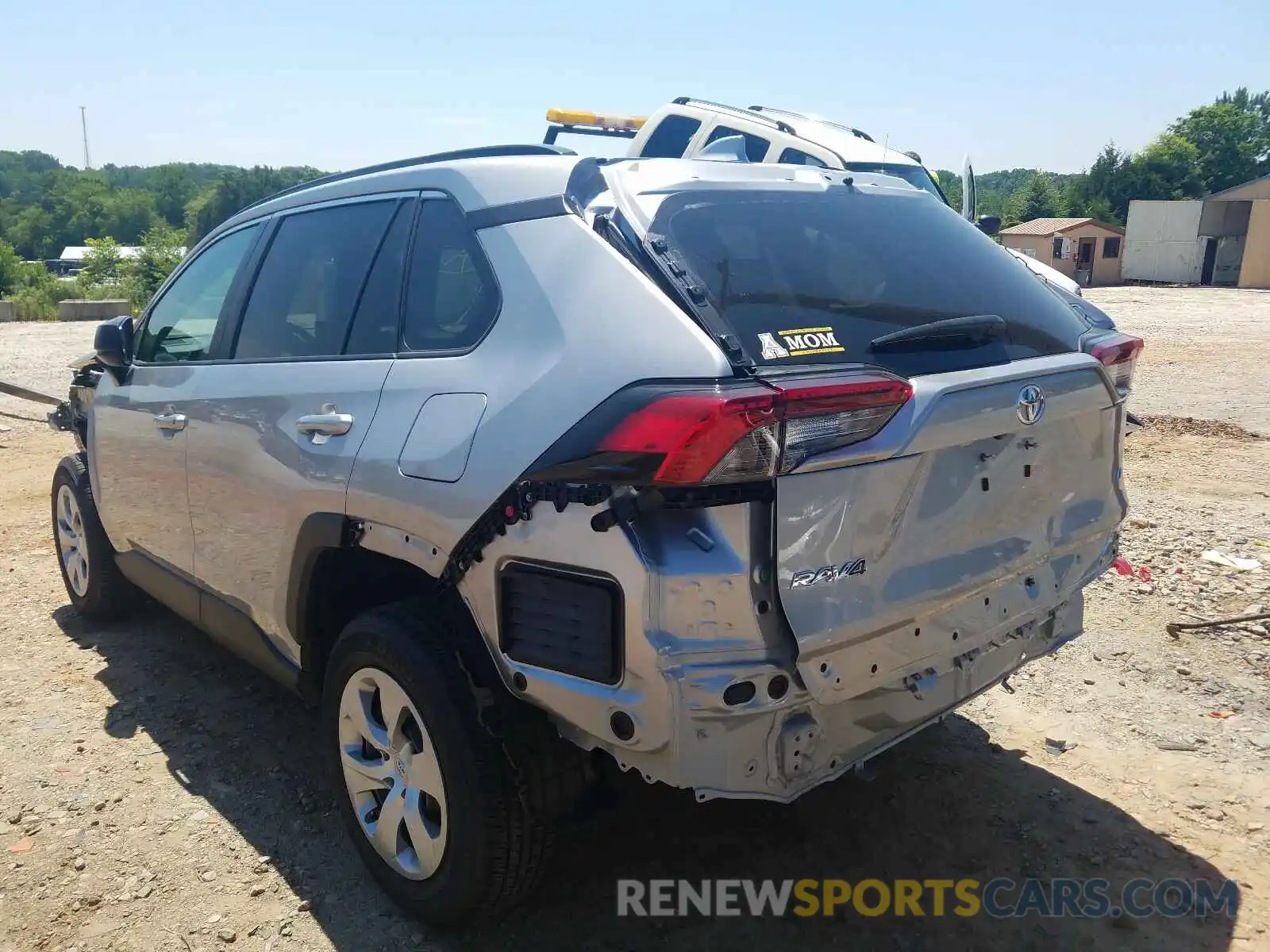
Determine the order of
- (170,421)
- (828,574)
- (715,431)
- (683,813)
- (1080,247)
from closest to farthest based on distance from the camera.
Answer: (715,431)
(828,574)
(683,813)
(170,421)
(1080,247)

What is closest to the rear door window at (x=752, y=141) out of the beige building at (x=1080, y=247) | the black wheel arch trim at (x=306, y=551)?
the black wheel arch trim at (x=306, y=551)

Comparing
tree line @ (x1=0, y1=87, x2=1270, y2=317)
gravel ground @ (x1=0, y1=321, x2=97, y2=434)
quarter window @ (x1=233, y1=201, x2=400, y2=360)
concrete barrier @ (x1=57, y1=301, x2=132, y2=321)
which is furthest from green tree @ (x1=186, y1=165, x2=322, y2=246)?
quarter window @ (x1=233, y1=201, x2=400, y2=360)

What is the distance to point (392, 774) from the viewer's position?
104 inches

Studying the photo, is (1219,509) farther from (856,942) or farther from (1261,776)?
(856,942)

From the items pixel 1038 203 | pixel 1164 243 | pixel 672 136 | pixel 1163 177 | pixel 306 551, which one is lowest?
pixel 306 551

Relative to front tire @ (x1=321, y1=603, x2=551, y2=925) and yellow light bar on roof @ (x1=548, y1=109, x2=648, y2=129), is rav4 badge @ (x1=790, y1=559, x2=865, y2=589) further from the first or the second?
yellow light bar on roof @ (x1=548, y1=109, x2=648, y2=129)

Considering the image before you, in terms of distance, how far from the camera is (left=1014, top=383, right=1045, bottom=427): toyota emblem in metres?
2.35

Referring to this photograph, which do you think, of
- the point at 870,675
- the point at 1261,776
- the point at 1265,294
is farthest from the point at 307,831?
the point at 1265,294

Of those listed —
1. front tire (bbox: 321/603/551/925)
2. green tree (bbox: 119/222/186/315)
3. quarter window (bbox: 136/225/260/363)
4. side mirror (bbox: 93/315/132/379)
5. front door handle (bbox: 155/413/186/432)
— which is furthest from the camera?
green tree (bbox: 119/222/186/315)

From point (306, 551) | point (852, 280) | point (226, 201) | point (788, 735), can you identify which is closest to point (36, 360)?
point (306, 551)

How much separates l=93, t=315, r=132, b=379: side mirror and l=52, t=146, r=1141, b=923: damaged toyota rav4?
4.02ft

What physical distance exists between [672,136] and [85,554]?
557cm

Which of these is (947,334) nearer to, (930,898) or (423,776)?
(930,898)

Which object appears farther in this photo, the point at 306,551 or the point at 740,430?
the point at 306,551
